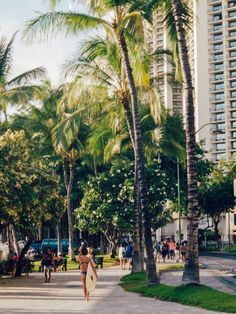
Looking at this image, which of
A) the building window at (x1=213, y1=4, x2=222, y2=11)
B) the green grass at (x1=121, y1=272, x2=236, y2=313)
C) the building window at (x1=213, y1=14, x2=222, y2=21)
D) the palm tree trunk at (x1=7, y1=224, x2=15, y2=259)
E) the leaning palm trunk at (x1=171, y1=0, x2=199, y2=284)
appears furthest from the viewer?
the building window at (x1=213, y1=14, x2=222, y2=21)

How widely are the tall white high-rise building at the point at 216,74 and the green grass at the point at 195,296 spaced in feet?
312

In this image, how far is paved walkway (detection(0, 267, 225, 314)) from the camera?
15.2m

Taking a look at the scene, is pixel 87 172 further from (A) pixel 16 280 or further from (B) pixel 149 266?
(B) pixel 149 266

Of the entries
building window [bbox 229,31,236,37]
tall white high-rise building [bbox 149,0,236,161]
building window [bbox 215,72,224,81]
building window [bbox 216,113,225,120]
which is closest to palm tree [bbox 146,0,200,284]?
tall white high-rise building [bbox 149,0,236,161]

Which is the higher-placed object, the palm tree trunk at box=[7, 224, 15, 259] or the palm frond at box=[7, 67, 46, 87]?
the palm frond at box=[7, 67, 46, 87]

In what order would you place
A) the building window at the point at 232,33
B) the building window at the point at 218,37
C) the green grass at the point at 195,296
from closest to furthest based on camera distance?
the green grass at the point at 195,296, the building window at the point at 232,33, the building window at the point at 218,37

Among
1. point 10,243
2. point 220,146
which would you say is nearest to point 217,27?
point 220,146

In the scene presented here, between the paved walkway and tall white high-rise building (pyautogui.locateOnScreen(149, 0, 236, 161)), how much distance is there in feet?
300

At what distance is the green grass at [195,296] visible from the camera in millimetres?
14258

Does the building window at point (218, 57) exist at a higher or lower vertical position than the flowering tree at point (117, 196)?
higher

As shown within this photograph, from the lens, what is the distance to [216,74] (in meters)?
117

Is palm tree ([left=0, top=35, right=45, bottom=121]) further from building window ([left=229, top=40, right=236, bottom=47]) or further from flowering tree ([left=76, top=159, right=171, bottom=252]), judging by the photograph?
building window ([left=229, top=40, right=236, bottom=47])

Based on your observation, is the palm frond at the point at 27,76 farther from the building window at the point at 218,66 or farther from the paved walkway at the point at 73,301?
the building window at the point at 218,66

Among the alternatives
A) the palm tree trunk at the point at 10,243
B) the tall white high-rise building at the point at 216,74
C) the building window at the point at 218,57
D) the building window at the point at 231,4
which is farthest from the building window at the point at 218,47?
the palm tree trunk at the point at 10,243
